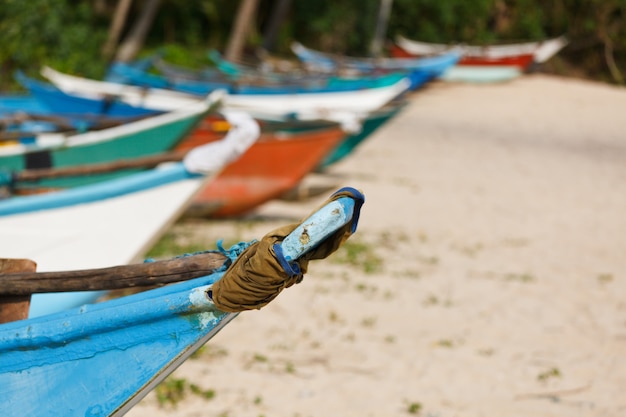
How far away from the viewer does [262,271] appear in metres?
2.10

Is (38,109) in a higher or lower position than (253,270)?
lower

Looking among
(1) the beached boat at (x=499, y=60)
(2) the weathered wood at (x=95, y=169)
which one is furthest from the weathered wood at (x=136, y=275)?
(1) the beached boat at (x=499, y=60)

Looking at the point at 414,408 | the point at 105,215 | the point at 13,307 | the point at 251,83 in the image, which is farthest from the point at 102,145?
the point at 251,83

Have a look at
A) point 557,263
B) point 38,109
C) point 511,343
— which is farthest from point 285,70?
point 511,343

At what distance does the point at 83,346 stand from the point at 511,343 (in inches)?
143

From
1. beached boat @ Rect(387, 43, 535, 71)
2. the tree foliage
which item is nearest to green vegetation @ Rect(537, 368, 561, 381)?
the tree foliage

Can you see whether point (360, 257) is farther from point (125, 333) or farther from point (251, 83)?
point (251, 83)

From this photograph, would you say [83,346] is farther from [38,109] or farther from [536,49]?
[536,49]

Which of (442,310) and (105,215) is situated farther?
(442,310)

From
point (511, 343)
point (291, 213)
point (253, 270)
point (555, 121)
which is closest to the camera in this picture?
point (253, 270)

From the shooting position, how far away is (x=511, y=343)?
5.43 metres

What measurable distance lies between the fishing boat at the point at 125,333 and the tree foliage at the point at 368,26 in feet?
49.3

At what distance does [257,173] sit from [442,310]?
2.86 meters

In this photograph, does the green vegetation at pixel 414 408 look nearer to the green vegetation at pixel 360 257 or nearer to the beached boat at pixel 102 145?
the green vegetation at pixel 360 257
